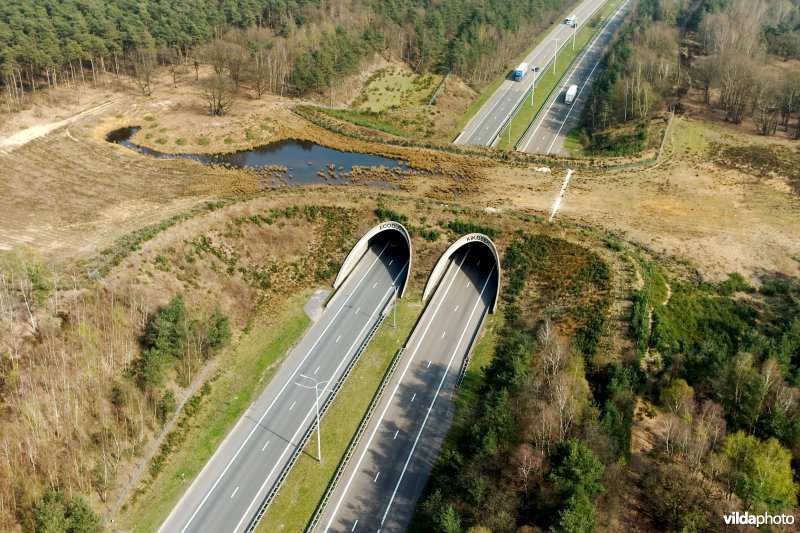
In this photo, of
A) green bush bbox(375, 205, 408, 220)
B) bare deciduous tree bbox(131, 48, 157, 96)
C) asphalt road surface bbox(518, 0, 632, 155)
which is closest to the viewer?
green bush bbox(375, 205, 408, 220)

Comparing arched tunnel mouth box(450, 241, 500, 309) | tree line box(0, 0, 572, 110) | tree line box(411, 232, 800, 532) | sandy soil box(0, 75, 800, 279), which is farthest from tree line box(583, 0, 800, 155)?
tree line box(411, 232, 800, 532)

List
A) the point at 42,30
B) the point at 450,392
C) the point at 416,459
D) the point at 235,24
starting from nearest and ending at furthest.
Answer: the point at 416,459, the point at 450,392, the point at 42,30, the point at 235,24

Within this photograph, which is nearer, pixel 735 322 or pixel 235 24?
pixel 735 322

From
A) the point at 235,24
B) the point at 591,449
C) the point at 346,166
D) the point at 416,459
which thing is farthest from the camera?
the point at 235,24

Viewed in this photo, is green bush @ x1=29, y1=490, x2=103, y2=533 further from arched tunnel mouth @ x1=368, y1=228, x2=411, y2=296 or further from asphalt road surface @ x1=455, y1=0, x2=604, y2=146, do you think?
asphalt road surface @ x1=455, y1=0, x2=604, y2=146

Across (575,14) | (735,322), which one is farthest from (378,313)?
(575,14)

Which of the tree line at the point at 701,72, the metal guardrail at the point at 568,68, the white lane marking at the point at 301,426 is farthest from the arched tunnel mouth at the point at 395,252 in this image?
the tree line at the point at 701,72

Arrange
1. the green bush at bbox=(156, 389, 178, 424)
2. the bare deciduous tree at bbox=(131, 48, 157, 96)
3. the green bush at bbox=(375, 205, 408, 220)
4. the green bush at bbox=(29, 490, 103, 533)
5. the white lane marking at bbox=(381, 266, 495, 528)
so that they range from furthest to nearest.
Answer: the bare deciduous tree at bbox=(131, 48, 157, 96), the green bush at bbox=(375, 205, 408, 220), the green bush at bbox=(156, 389, 178, 424), the white lane marking at bbox=(381, 266, 495, 528), the green bush at bbox=(29, 490, 103, 533)

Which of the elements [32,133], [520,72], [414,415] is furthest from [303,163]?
[520,72]

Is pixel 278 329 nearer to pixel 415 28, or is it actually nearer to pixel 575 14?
pixel 415 28
